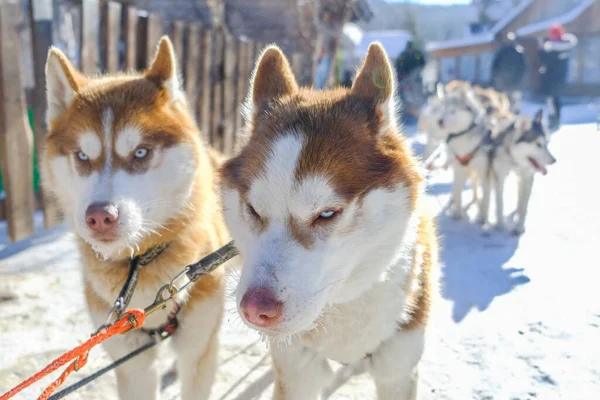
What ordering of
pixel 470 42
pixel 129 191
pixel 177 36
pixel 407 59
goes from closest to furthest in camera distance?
pixel 129 191 → pixel 177 36 → pixel 407 59 → pixel 470 42

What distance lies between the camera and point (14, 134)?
3.99 metres

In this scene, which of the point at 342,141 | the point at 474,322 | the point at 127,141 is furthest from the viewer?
the point at 474,322

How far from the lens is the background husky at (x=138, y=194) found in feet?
6.68

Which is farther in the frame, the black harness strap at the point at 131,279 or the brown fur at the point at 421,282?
the black harness strap at the point at 131,279

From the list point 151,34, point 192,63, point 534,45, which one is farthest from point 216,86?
point 534,45

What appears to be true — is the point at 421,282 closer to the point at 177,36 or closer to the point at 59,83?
the point at 59,83

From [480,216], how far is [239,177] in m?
4.35

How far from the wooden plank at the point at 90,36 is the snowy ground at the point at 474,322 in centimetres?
166

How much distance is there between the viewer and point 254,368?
2742mm

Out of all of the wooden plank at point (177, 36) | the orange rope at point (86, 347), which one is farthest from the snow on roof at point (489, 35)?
the orange rope at point (86, 347)

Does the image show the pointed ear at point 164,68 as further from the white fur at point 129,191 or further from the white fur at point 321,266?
the white fur at point 321,266

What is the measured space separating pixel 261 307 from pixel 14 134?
144 inches

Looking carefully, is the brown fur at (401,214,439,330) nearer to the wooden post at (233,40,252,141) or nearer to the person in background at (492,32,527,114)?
the wooden post at (233,40,252,141)

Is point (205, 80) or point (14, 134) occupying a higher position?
point (205, 80)
